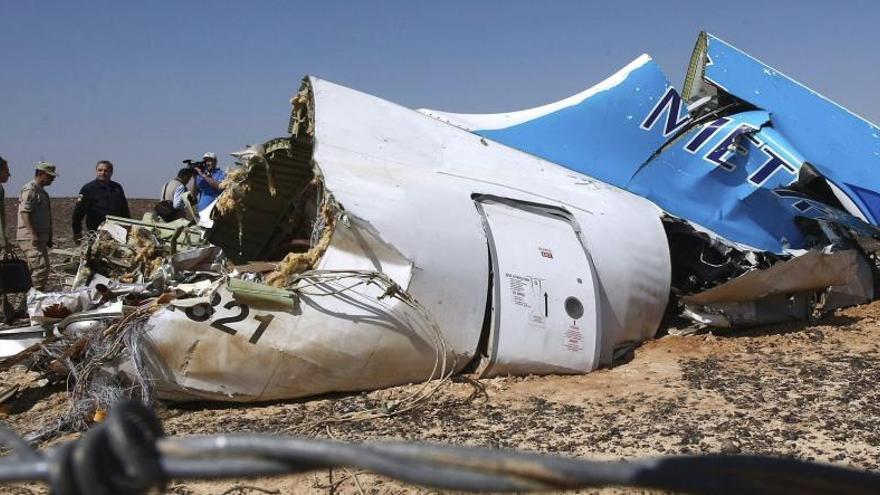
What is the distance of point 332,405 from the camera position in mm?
5062

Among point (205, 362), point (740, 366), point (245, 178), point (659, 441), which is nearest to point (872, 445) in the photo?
point (659, 441)

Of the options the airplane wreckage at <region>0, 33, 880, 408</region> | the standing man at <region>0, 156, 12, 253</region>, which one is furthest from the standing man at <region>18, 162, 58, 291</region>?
the airplane wreckage at <region>0, 33, 880, 408</region>

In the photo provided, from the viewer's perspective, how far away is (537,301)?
5.51 meters

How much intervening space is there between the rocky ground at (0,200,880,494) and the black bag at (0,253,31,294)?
3.72ft

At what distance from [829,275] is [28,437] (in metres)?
6.12

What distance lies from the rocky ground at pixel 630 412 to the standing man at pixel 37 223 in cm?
282

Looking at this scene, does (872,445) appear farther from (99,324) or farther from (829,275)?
(99,324)

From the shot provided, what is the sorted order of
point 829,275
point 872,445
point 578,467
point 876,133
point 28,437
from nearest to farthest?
point 578,467, point 872,445, point 28,437, point 829,275, point 876,133

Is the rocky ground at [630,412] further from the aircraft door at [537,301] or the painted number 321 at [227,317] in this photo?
the painted number 321 at [227,317]

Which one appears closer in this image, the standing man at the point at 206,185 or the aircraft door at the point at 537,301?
the aircraft door at the point at 537,301

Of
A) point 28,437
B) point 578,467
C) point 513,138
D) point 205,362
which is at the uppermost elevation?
point 513,138

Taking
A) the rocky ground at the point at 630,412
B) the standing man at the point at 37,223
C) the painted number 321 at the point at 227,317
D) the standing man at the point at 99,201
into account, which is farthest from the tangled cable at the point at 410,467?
the standing man at the point at 99,201

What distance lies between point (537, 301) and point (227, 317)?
207 cm

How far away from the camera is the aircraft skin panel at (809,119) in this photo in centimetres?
711
